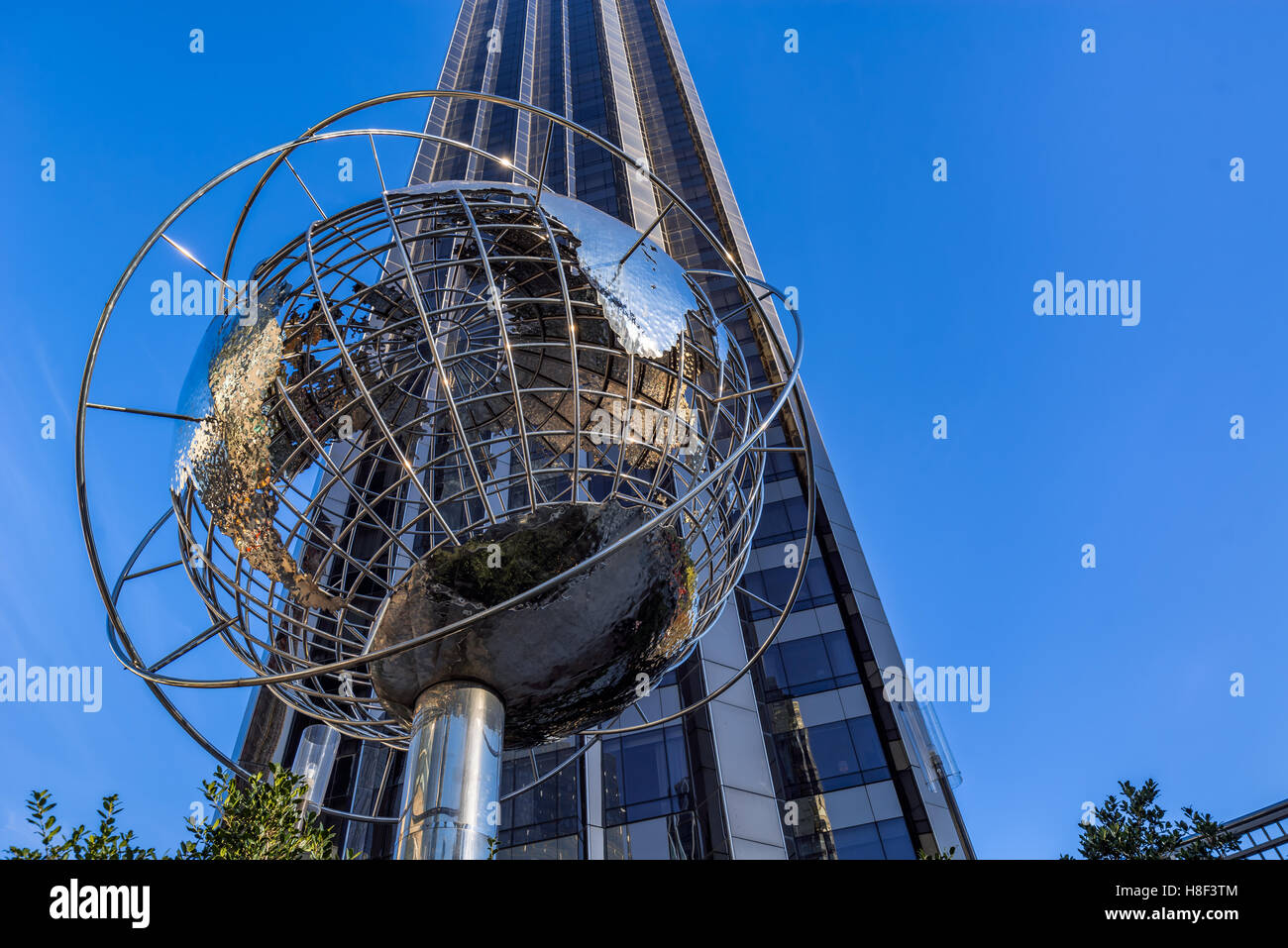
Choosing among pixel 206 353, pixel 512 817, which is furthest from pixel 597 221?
pixel 512 817

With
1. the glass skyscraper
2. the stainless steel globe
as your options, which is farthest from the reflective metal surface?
the glass skyscraper

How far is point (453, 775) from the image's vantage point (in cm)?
395

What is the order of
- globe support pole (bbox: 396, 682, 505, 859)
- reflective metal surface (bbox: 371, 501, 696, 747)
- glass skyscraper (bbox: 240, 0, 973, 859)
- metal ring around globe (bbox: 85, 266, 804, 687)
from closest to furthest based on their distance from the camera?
1. metal ring around globe (bbox: 85, 266, 804, 687)
2. globe support pole (bbox: 396, 682, 505, 859)
3. reflective metal surface (bbox: 371, 501, 696, 747)
4. glass skyscraper (bbox: 240, 0, 973, 859)

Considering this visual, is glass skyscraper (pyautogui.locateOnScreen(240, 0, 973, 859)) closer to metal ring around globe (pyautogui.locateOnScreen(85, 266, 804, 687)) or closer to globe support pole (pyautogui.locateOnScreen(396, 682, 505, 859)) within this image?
globe support pole (pyautogui.locateOnScreen(396, 682, 505, 859))

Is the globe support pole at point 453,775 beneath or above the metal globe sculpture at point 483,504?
beneath

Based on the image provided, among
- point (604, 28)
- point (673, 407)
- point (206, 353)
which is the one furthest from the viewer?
point (604, 28)

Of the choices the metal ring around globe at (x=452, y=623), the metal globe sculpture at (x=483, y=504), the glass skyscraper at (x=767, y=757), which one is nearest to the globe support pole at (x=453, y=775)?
the metal globe sculpture at (x=483, y=504)

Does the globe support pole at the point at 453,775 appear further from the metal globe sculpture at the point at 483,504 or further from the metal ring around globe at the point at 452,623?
the metal ring around globe at the point at 452,623

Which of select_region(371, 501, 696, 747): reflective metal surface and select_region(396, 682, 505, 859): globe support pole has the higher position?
select_region(371, 501, 696, 747): reflective metal surface

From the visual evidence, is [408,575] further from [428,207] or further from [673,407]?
[428,207]

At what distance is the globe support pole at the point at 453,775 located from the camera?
150 inches

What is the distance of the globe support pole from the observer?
3814 millimetres
